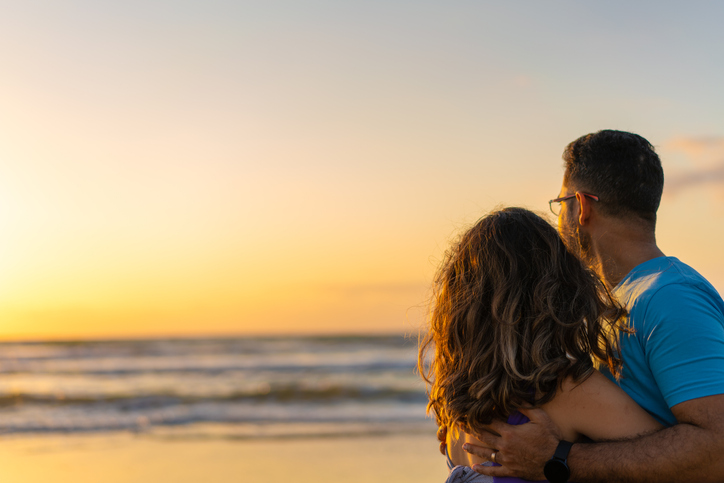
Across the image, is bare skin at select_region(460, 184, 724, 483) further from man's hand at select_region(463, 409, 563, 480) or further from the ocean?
the ocean

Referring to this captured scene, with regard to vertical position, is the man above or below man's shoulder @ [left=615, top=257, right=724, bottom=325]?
below

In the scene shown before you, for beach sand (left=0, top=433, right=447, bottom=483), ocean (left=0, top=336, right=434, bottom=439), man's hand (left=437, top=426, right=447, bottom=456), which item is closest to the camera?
man's hand (left=437, top=426, right=447, bottom=456)

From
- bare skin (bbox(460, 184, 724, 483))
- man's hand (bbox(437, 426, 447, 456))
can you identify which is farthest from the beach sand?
bare skin (bbox(460, 184, 724, 483))

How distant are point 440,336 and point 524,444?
461 millimetres

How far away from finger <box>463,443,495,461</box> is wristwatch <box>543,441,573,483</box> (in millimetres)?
195

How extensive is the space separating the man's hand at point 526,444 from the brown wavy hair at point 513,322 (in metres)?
0.05

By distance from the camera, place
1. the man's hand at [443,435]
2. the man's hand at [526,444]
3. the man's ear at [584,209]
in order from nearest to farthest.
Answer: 1. the man's hand at [526,444]
2. the man's hand at [443,435]
3. the man's ear at [584,209]

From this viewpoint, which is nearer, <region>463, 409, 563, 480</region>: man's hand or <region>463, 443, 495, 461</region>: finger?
<region>463, 409, 563, 480</region>: man's hand

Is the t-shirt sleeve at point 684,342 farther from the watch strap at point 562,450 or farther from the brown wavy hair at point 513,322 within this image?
the watch strap at point 562,450

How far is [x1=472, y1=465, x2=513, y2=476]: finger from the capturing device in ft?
6.56

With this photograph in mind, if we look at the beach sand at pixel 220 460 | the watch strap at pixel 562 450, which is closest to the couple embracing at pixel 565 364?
the watch strap at pixel 562 450

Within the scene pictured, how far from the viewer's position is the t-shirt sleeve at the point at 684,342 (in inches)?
72.9

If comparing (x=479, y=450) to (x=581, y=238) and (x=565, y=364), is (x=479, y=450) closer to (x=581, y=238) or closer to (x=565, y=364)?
(x=565, y=364)

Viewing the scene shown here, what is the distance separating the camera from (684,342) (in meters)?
1.90
